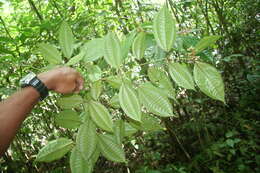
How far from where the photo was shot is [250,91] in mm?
2701

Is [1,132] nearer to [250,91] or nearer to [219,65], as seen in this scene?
[250,91]

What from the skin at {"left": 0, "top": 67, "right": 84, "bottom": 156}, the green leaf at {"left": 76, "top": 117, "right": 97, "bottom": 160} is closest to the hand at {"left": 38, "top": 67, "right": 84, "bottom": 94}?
the skin at {"left": 0, "top": 67, "right": 84, "bottom": 156}

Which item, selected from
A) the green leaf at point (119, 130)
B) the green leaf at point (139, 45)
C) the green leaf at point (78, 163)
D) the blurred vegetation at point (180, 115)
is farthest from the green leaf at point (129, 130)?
the blurred vegetation at point (180, 115)

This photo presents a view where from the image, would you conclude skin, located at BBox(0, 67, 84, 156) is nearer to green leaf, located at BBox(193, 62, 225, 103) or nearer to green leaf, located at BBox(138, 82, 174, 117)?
green leaf, located at BBox(138, 82, 174, 117)

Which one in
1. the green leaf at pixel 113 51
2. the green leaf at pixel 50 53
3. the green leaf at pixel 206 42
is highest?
the green leaf at pixel 50 53

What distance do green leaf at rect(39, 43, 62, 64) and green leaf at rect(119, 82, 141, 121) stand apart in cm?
26

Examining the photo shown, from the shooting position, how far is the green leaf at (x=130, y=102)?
58 cm

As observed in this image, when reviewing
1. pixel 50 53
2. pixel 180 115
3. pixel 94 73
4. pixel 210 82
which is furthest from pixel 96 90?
pixel 180 115

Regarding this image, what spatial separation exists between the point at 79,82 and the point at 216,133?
2.03m

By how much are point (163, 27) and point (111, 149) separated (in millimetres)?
373

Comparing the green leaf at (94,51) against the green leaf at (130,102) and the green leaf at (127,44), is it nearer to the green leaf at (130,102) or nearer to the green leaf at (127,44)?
the green leaf at (127,44)

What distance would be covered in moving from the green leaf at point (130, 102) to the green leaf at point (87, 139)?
0.16 meters

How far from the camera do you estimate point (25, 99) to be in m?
0.72

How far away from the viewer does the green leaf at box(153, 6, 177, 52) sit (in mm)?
598
